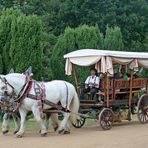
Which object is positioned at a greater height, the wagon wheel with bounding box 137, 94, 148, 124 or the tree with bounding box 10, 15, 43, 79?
the tree with bounding box 10, 15, 43, 79

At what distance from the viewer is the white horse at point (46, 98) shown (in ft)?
42.4

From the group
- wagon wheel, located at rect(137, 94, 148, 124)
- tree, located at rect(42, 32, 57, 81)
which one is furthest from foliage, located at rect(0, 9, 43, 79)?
wagon wheel, located at rect(137, 94, 148, 124)

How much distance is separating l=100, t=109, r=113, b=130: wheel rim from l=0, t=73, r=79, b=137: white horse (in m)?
0.89

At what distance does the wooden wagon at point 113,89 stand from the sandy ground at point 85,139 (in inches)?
31.1

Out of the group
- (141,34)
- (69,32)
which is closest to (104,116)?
(69,32)

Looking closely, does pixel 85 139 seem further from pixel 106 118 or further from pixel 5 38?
pixel 5 38

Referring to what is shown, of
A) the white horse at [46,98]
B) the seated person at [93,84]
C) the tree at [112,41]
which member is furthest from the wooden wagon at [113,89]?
the tree at [112,41]

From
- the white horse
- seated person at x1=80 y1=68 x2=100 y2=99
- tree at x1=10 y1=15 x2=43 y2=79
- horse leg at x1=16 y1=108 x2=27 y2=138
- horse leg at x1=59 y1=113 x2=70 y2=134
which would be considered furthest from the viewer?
tree at x1=10 y1=15 x2=43 y2=79

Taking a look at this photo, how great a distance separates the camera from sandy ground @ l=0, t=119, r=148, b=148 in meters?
11.4

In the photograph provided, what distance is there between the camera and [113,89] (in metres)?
15.6

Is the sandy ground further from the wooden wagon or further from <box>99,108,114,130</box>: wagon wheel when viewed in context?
the wooden wagon

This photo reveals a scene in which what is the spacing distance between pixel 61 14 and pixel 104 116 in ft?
82.4

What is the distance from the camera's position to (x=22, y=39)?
19.2 metres

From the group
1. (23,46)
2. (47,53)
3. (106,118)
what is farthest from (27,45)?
(47,53)
